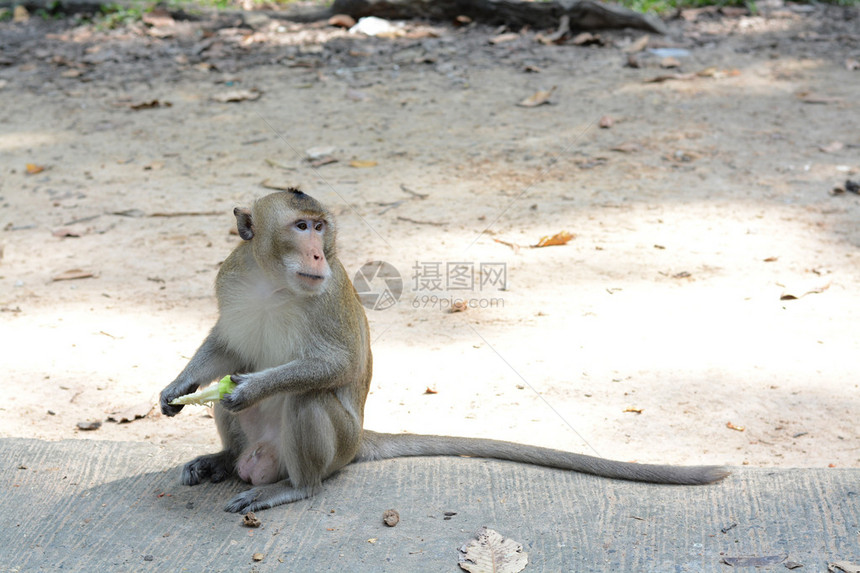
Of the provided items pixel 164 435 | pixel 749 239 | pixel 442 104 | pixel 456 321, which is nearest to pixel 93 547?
pixel 164 435

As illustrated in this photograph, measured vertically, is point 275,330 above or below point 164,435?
above

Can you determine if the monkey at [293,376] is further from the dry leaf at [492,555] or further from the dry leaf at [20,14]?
the dry leaf at [20,14]

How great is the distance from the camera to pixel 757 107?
790 cm

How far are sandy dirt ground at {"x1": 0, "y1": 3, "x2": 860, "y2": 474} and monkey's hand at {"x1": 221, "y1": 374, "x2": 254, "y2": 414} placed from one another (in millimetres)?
1046

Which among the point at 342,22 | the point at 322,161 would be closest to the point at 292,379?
the point at 322,161

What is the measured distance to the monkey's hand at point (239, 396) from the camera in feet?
9.34

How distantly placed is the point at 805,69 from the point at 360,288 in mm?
5853

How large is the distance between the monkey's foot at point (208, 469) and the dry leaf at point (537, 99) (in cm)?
563

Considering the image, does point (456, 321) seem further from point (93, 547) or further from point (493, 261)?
point (93, 547)

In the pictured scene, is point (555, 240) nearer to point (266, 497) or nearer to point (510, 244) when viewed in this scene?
point (510, 244)

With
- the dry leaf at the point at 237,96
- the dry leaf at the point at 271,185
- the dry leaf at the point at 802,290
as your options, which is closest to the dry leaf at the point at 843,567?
the dry leaf at the point at 802,290

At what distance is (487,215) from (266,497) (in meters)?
3.39

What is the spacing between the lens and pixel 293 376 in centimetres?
292

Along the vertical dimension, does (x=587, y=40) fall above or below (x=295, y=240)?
below
